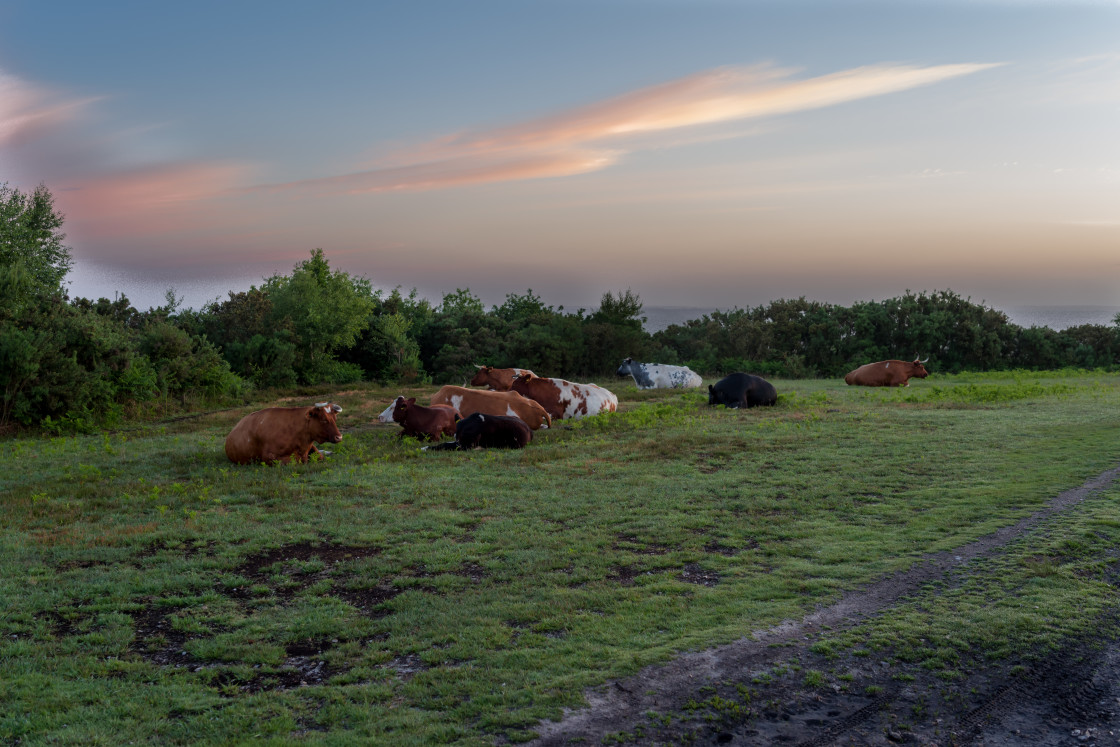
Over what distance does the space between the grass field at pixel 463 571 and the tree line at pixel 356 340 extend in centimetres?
498

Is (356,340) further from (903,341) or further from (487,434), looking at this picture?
(903,341)

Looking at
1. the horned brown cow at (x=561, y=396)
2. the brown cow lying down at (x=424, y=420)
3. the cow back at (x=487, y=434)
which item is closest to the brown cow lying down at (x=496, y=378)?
the horned brown cow at (x=561, y=396)

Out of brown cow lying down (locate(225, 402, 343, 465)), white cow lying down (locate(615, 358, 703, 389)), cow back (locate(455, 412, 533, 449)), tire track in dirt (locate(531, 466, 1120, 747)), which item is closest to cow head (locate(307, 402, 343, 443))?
brown cow lying down (locate(225, 402, 343, 465))

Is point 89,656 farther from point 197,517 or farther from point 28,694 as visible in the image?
point 197,517

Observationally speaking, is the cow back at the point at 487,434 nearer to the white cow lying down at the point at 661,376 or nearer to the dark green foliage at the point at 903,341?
the white cow lying down at the point at 661,376

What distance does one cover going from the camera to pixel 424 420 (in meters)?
14.0

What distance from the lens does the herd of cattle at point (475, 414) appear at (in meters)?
11.9

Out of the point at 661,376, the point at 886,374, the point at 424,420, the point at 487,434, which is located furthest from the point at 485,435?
the point at 886,374

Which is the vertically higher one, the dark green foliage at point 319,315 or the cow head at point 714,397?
the dark green foliage at point 319,315

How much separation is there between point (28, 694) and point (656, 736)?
3736mm

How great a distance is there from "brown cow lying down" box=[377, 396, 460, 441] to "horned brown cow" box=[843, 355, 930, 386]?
1511 cm

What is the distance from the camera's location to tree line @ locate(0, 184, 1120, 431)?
675 inches

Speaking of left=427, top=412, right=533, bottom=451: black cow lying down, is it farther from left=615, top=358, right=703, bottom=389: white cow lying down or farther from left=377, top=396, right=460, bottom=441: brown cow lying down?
left=615, top=358, right=703, bottom=389: white cow lying down

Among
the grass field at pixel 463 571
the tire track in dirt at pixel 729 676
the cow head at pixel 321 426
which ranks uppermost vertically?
the cow head at pixel 321 426
